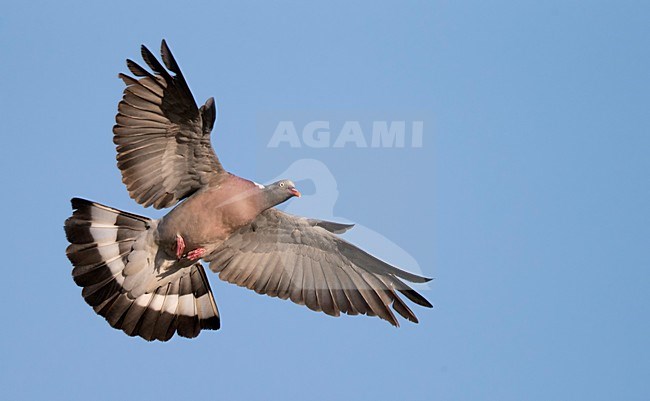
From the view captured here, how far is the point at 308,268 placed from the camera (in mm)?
14938

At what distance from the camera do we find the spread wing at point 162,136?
12.7m

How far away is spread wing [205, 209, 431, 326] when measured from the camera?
14.5 m

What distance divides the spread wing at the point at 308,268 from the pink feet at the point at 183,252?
923 mm

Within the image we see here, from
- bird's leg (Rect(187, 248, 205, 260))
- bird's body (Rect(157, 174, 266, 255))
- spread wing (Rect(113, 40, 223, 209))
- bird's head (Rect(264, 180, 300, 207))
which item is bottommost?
bird's leg (Rect(187, 248, 205, 260))

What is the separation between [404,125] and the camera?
43.4ft

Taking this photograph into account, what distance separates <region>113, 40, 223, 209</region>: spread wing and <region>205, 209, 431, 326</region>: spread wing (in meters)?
1.37

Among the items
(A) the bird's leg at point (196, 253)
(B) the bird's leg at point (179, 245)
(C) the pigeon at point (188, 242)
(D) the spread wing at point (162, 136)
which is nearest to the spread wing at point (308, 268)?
(C) the pigeon at point (188, 242)

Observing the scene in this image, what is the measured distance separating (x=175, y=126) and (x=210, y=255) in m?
2.55

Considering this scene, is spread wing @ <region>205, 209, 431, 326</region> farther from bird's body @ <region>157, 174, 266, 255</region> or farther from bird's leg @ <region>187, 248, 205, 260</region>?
bird's leg @ <region>187, 248, 205, 260</region>

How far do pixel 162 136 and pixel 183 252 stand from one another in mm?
1701

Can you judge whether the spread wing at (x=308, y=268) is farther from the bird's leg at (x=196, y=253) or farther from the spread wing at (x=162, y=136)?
the spread wing at (x=162, y=136)

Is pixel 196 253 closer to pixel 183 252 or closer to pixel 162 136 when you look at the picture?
pixel 183 252

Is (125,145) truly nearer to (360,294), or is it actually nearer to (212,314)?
(212,314)

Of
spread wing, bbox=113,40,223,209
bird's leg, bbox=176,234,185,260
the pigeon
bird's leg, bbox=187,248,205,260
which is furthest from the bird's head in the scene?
bird's leg, bbox=176,234,185,260
